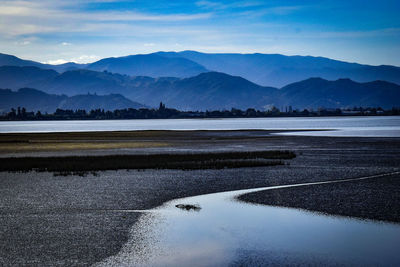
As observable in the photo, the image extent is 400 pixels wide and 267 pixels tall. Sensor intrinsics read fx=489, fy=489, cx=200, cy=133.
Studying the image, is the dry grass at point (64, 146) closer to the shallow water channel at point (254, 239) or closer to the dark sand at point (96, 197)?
the dark sand at point (96, 197)

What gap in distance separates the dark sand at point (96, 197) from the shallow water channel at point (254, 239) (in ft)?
3.66

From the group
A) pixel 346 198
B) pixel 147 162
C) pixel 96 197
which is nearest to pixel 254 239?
pixel 346 198

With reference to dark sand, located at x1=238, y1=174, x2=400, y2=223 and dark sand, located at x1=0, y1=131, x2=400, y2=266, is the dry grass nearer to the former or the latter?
dark sand, located at x1=0, y1=131, x2=400, y2=266

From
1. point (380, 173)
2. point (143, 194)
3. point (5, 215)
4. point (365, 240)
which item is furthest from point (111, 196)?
point (380, 173)

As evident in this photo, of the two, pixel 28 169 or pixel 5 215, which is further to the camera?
pixel 28 169

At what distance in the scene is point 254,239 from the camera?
16656 millimetres

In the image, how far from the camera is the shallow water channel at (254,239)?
14.4m

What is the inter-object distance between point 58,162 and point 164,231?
96.5ft

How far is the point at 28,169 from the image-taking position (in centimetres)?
4031

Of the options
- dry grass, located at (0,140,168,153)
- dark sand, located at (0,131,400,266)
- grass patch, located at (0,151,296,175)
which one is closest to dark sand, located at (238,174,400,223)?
dark sand, located at (0,131,400,266)

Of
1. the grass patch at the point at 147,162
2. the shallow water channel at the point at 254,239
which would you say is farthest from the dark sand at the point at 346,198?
the grass patch at the point at 147,162

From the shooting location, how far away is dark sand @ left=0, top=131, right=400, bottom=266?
51.7ft

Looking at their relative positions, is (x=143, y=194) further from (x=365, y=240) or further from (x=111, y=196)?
(x=365, y=240)

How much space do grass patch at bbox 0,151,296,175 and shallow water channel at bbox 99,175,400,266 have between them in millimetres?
18790
